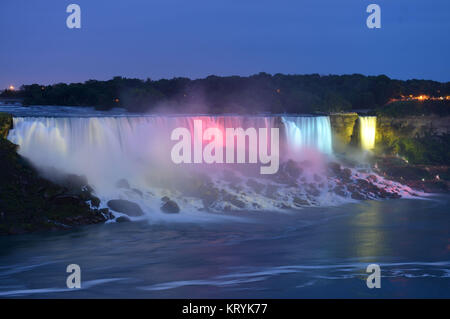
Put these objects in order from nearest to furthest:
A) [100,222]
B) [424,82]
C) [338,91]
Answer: [100,222] < [338,91] < [424,82]

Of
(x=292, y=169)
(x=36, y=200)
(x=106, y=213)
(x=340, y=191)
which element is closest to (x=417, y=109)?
(x=292, y=169)

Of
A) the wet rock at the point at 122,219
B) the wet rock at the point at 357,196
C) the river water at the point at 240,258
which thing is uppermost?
the wet rock at the point at 122,219

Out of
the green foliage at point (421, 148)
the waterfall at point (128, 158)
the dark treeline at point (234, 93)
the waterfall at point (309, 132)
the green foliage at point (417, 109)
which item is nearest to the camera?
the waterfall at point (128, 158)

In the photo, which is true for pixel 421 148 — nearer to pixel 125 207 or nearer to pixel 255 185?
pixel 255 185

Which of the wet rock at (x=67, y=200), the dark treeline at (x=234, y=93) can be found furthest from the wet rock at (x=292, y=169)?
the dark treeline at (x=234, y=93)

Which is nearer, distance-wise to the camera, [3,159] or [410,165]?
[3,159]

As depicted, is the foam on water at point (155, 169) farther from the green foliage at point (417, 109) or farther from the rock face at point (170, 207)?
the green foliage at point (417, 109)

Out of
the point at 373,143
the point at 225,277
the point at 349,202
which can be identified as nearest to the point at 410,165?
the point at 373,143

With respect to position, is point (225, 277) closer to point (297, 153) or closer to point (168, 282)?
point (168, 282)
